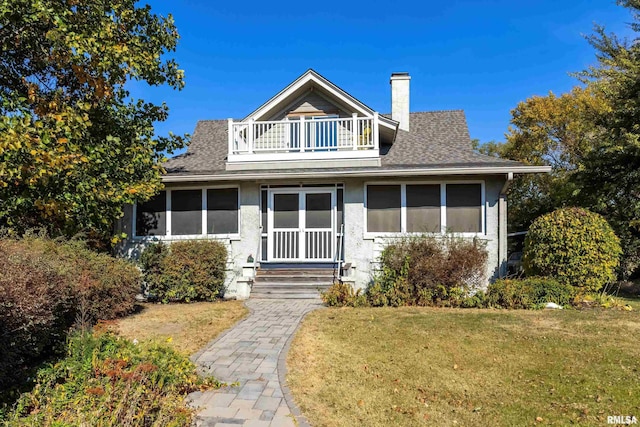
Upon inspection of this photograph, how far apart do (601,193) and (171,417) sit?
48.9ft

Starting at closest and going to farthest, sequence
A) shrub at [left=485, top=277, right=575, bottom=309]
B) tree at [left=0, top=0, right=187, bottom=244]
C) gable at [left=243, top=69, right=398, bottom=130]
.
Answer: tree at [left=0, top=0, right=187, bottom=244], shrub at [left=485, top=277, right=575, bottom=309], gable at [left=243, top=69, right=398, bottom=130]

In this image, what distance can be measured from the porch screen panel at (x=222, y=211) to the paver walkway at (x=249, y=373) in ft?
13.9

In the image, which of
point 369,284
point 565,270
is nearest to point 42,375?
point 369,284

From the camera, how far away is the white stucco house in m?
10.7

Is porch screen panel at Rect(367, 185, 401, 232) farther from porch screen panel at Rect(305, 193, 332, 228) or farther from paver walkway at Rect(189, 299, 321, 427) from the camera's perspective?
paver walkway at Rect(189, 299, 321, 427)

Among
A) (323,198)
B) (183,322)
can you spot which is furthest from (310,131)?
(183,322)

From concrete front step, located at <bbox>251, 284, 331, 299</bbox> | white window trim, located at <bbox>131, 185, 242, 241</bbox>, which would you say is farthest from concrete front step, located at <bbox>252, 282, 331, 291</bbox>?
white window trim, located at <bbox>131, 185, 242, 241</bbox>

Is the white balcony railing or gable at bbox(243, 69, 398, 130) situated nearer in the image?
the white balcony railing

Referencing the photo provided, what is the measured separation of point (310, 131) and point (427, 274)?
572cm

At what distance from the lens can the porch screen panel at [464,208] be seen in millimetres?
10836

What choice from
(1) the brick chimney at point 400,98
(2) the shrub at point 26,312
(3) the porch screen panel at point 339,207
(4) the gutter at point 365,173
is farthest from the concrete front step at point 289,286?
(1) the brick chimney at point 400,98

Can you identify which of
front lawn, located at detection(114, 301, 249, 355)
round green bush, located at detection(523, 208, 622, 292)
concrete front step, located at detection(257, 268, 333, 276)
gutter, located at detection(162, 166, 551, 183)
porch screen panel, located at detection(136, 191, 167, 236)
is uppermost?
gutter, located at detection(162, 166, 551, 183)

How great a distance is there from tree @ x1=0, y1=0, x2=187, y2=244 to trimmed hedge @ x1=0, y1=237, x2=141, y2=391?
1.31 metres

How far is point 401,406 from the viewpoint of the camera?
3906 millimetres
